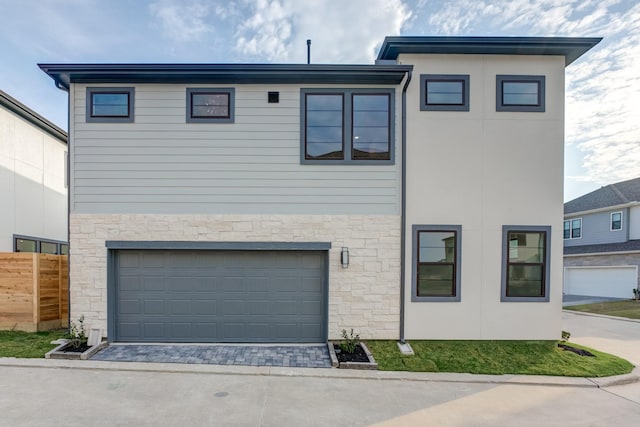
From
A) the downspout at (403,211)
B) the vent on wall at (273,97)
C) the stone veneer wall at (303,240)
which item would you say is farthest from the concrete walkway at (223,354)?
the vent on wall at (273,97)

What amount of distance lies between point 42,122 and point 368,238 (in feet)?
42.2

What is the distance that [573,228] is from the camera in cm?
2144

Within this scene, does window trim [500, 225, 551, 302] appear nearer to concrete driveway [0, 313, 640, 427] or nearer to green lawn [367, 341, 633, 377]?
green lawn [367, 341, 633, 377]

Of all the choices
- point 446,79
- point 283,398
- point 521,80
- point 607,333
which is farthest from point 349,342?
point 607,333

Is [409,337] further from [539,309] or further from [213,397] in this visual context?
[213,397]

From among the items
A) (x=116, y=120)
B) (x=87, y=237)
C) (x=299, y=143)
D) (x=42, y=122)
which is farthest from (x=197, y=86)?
(x=42, y=122)

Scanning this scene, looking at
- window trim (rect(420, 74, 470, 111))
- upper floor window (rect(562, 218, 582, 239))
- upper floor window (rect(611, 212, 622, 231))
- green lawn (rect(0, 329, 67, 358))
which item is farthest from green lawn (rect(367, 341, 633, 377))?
upper floor window (rect(562, 218, 582, 239))

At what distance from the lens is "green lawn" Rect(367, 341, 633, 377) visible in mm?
6188

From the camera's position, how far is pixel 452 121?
7.55 meters

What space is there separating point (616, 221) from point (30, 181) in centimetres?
2851

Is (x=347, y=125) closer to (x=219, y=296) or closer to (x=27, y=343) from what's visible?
(x=219, y=296)

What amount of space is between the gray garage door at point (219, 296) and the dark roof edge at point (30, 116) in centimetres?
758

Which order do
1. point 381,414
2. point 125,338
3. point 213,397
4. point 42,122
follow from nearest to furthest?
point 381,414 < point 213,397 < point 125,338 < point 42,122

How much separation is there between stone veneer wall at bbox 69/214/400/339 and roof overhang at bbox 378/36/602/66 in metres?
3.93
